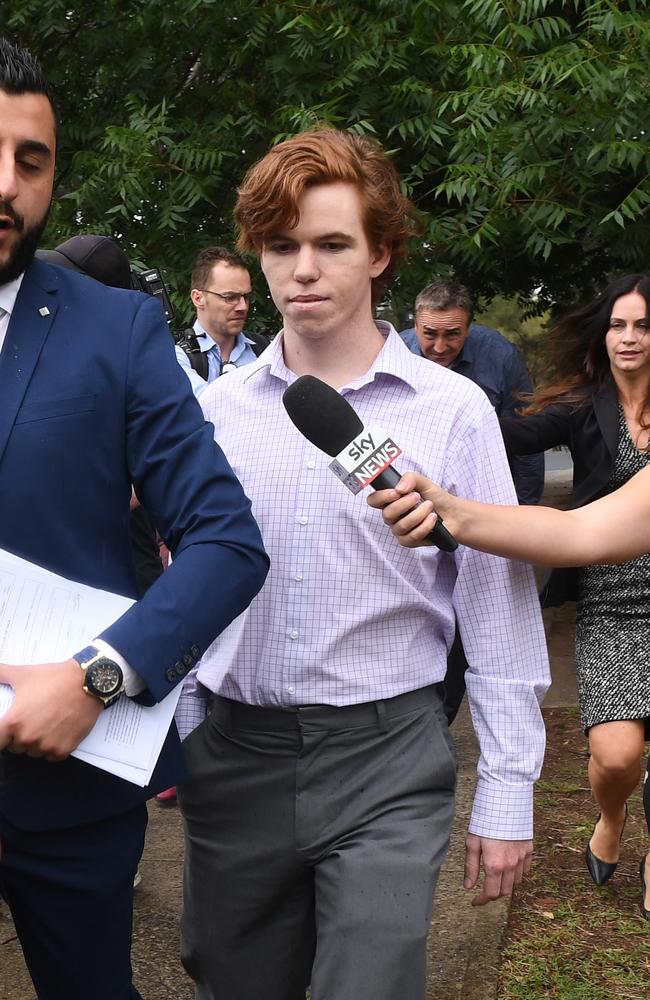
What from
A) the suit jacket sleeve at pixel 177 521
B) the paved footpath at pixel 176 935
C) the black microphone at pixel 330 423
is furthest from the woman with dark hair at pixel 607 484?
the suit jacket sleeve at pixel 177 521

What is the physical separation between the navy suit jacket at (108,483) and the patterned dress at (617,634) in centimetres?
275

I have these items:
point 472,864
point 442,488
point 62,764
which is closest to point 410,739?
point 472,864

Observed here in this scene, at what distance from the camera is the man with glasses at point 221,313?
6977 mm

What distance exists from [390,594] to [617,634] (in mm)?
2467

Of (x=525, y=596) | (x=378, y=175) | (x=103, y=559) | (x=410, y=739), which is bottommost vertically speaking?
(x=410, y=739)

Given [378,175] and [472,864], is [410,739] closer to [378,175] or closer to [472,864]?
[472,864]

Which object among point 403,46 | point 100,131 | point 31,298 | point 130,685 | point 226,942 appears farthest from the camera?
point 100,131

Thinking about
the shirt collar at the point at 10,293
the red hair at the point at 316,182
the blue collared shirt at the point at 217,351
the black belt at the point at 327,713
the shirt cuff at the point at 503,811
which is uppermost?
the blue collared shirt at the point at 217,351

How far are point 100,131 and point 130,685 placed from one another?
8.55m

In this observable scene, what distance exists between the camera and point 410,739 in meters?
2.69

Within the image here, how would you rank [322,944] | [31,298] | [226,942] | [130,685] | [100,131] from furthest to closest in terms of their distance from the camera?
[100,131], [226,942], [322,944], [31,298], [130,685]

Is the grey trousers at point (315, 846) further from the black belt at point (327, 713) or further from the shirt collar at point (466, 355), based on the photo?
the shirt collar at point (466, 355)

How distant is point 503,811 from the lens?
108 inches

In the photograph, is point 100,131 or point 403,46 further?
point 100,131
